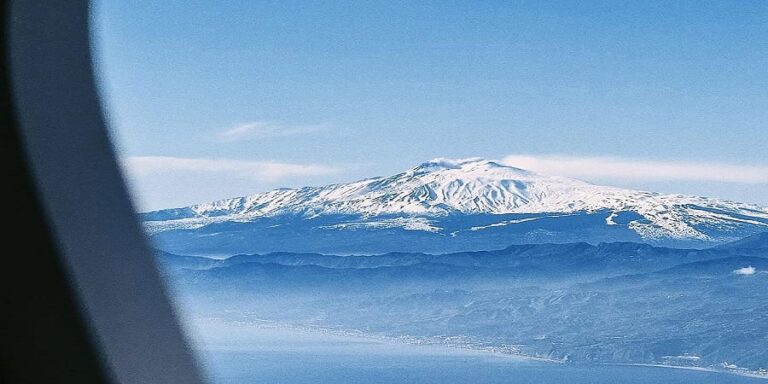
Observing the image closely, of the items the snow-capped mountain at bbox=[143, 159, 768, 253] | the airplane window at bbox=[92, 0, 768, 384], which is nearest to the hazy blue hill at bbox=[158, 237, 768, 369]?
the airplane window at bbox=[92, 0, 768, 384]

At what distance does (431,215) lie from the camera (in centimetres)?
3941

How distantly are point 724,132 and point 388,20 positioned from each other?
1433 centimetres

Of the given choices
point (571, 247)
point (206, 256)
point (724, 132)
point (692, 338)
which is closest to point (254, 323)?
point (206, 256)

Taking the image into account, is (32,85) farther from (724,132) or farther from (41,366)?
(724,132)

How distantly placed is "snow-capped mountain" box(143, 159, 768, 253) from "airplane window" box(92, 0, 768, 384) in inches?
4.4

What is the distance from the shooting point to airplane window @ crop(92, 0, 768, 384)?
3484 cm

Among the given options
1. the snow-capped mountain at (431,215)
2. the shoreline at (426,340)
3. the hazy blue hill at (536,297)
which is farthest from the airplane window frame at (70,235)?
the snow-capped mountain at (431,215)

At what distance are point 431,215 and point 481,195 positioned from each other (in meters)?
2.25

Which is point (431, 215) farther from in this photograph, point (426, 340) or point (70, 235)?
point (70, 235)

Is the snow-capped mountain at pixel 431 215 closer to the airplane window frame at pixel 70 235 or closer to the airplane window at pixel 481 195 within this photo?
the airplane window at pixel 481 195

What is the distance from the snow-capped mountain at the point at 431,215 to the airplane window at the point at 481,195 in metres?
0.11

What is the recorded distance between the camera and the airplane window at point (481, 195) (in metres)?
34.8

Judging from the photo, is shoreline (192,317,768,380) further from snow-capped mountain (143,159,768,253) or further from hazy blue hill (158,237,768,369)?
snow-capped mountain (143,159,768,253)

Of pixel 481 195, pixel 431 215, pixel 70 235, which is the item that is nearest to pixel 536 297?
pixel 481 195
